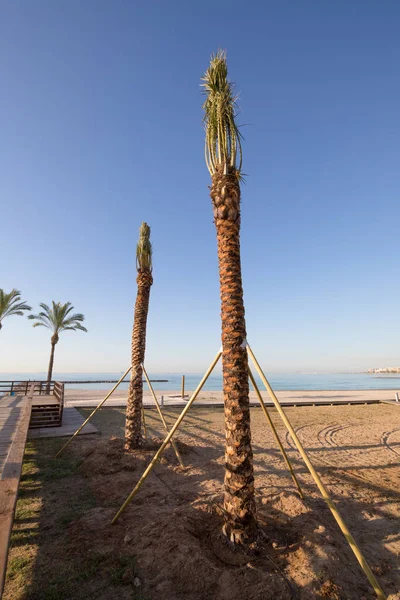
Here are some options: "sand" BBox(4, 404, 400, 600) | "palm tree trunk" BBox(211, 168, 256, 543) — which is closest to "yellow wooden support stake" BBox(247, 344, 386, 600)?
"palm tree trunk" BBox(211, 168, 256, 543)

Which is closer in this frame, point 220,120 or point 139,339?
point 220,120

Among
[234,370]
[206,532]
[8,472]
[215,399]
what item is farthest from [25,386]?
[234,370]

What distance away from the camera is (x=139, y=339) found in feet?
36.3

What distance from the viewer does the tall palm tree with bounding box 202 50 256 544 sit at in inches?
208

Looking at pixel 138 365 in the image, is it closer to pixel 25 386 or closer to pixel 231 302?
pixel 231 302

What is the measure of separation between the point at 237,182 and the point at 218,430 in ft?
44.3

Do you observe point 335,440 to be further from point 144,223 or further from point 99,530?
point 144,223

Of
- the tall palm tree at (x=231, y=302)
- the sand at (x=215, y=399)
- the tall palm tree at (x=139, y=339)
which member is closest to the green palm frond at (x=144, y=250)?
the tall palm tree at (x=139, y=339)

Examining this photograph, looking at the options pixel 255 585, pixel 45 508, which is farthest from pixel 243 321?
pixel 45 508

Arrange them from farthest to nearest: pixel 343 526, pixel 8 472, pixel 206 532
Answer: pixel 8 472 < pixel 206 532 < pixel 343 526

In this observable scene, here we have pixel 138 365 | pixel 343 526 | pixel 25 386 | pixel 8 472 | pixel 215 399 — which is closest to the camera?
pixel 343 526

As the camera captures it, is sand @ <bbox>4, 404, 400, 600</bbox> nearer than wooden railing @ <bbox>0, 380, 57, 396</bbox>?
Yes

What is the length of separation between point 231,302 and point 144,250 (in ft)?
22.3

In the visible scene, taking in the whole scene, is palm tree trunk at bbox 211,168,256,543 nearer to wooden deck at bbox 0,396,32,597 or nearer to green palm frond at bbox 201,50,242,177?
green palm frond at bbox 201,50,242,177
